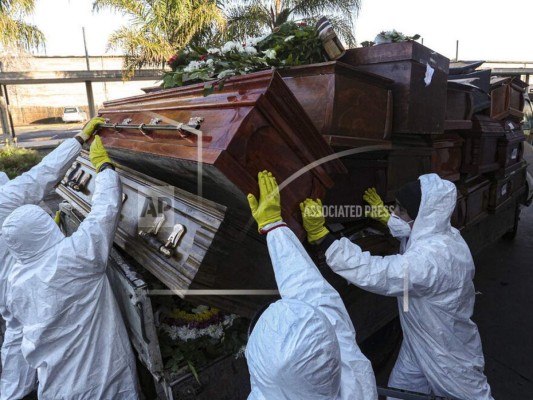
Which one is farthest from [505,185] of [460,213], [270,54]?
[270,54]

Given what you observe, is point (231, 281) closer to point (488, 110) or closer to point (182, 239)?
point (182, 239)

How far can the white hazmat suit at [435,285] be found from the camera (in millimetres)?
1959

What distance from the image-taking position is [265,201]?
162 cm

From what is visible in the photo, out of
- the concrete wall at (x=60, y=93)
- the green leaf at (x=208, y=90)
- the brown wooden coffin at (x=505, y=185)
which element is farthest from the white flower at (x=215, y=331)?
the concrete wall at (x=60, y=93)

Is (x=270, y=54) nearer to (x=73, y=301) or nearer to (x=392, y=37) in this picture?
(x=392, y=37)

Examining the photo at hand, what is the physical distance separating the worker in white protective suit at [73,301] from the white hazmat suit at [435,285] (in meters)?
1.36

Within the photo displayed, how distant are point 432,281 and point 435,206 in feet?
1.41

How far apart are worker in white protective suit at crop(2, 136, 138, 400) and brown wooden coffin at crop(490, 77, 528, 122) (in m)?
4.46

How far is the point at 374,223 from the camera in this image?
8.83 feet

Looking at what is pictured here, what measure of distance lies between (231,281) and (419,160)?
1901mm

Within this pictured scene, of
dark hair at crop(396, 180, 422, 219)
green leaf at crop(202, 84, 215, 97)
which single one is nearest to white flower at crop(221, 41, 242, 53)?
green leaf at crop(202, 84, 215, 97)

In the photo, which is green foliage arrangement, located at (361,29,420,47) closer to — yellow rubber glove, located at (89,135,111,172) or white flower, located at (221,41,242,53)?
white flower, located at (221,41,242,53)

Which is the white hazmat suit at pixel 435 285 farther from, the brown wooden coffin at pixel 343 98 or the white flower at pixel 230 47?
the white flower at pixel 230 47

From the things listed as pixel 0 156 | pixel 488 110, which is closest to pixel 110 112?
pixel 488 110
